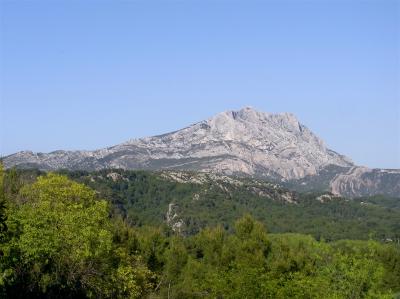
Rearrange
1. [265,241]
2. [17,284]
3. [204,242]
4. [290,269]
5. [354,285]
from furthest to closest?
[204,242]
[265,241]
[290,269]
[354,285]
[17,284]

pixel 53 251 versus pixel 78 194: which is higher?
pixel 78 194

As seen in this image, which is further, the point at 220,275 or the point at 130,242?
the point at 130,242

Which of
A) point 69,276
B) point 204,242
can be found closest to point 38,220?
point 69,276

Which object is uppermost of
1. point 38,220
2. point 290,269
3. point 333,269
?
point 38,220

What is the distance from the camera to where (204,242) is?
12462cm

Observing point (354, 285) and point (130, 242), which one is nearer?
point (354, 285)

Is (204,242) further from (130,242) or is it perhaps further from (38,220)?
(38,220)

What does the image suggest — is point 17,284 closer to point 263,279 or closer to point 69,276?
point 69,276

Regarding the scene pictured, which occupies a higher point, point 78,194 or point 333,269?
point 78,194

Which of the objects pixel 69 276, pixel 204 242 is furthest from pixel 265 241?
pixel 69 276

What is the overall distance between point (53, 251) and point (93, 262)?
12.1 m

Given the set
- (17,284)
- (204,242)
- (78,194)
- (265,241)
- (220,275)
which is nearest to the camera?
(17,284)

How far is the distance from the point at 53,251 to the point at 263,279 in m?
21.0

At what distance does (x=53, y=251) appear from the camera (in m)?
49.5
